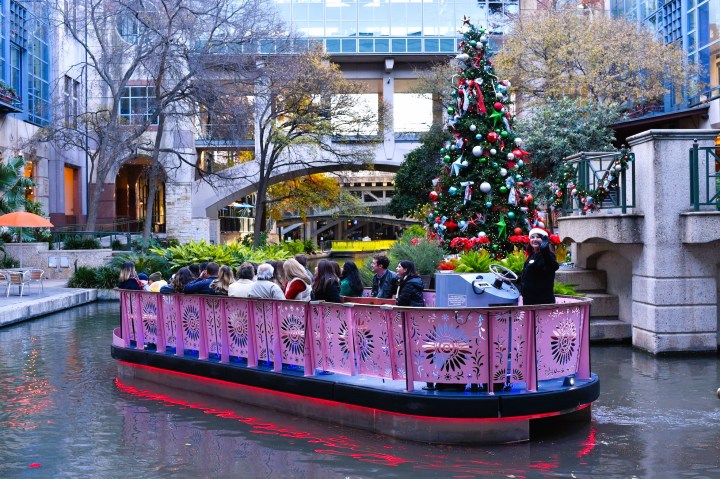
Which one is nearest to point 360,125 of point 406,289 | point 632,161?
point 632,161

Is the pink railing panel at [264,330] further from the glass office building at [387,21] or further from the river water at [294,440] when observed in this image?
the glass office building at [387,21]

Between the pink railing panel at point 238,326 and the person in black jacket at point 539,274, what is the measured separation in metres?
3.64

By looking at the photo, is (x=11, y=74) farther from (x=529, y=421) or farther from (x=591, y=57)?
(x=529, y=421)

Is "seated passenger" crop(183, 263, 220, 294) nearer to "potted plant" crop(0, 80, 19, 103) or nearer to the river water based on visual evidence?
the river water

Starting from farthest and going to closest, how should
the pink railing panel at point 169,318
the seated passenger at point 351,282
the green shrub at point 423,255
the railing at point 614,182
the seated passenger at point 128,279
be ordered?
the green shrub at point 423,255 → the railing at point 614,182 → the seated passenger at point 128,279 → the seated passenger at point 351,282 → the pink railing panel at point 169,318

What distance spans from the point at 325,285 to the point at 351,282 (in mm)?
2303

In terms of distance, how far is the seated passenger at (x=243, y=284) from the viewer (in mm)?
12148

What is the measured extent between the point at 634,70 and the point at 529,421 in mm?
30269

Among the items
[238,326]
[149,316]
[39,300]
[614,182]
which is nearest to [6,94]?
[39,300]

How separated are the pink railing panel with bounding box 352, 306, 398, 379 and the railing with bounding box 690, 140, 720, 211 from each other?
7411mm

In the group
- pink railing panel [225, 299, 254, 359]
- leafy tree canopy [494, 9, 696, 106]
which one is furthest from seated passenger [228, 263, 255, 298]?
leafy tree canopy [494, 9, 696, 106]

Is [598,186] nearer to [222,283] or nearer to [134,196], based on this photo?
[222,283]

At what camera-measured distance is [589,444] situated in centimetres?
941

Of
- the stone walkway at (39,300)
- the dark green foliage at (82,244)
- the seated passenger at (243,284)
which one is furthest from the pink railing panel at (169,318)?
the dark green foliage at (82,244)
